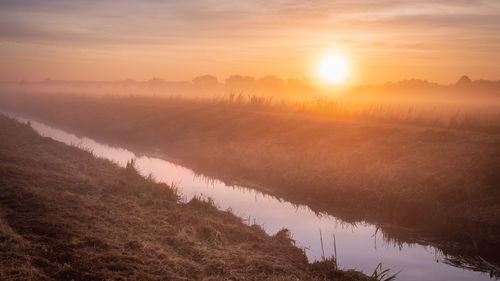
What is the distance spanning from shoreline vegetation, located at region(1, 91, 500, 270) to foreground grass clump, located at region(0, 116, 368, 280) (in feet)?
16.9

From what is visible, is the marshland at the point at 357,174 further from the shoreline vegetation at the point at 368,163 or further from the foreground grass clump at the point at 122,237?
the foreground grass clump at the point at 122,237

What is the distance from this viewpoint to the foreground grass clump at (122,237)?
24.0ft

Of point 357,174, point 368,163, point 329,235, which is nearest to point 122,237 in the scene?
point 329,235

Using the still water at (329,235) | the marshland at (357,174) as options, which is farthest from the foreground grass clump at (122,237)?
the marshland at (357,174)

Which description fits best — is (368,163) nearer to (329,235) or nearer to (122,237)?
(329,235)

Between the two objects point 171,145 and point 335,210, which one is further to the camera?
point 171,145

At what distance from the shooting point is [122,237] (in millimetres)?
8938

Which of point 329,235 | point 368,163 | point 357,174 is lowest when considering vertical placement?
point 329,235

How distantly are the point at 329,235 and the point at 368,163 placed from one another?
22.1 ft

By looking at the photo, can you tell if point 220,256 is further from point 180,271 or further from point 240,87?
point 240,87

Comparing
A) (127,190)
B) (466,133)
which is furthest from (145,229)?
(466,133)

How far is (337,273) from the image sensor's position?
8633 millimetres

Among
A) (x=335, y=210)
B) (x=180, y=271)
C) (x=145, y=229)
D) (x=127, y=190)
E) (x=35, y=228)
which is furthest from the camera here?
(x=335, y=210)

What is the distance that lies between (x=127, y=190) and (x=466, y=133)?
16.0 metres
